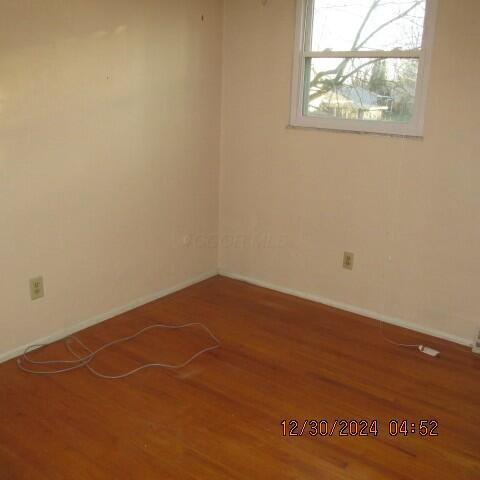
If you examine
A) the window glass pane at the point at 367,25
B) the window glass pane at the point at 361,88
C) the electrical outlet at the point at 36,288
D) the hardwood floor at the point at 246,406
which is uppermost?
the window glass pane at the point at 367,25

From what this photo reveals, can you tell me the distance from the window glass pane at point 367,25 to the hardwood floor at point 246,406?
1.64 metres

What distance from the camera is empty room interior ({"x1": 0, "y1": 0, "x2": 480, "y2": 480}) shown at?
7.13 ft

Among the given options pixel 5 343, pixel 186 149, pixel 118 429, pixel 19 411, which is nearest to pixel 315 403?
pixel 118 429

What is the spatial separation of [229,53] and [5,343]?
2.25 metres

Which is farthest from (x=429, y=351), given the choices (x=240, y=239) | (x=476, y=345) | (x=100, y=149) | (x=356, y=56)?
(x=100, y=149)

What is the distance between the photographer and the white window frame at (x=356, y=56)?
2.79m

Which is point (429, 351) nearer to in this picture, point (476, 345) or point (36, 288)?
point (476, 345)

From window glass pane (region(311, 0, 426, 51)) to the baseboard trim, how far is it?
1560 millimetres

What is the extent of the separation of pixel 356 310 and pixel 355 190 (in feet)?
2.51

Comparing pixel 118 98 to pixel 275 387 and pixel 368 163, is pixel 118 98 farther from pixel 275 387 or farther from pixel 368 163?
pixel 275 387

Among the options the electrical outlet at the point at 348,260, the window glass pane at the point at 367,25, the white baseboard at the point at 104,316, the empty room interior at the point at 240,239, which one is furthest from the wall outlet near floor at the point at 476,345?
the white baseboard at the point at 104,316

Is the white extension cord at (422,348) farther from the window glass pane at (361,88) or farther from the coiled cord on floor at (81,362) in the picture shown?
the window glass pane at (361,88)

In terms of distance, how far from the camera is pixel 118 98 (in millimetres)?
2916

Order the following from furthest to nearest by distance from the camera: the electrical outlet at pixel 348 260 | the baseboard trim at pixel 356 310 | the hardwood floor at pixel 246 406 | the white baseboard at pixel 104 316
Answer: the electrical outlet at pixel 348 260 < the baseboard trim at pixel 356 310 < the white baseboard at pixel 104 316 < the hardwood floor at pixel 246 406
